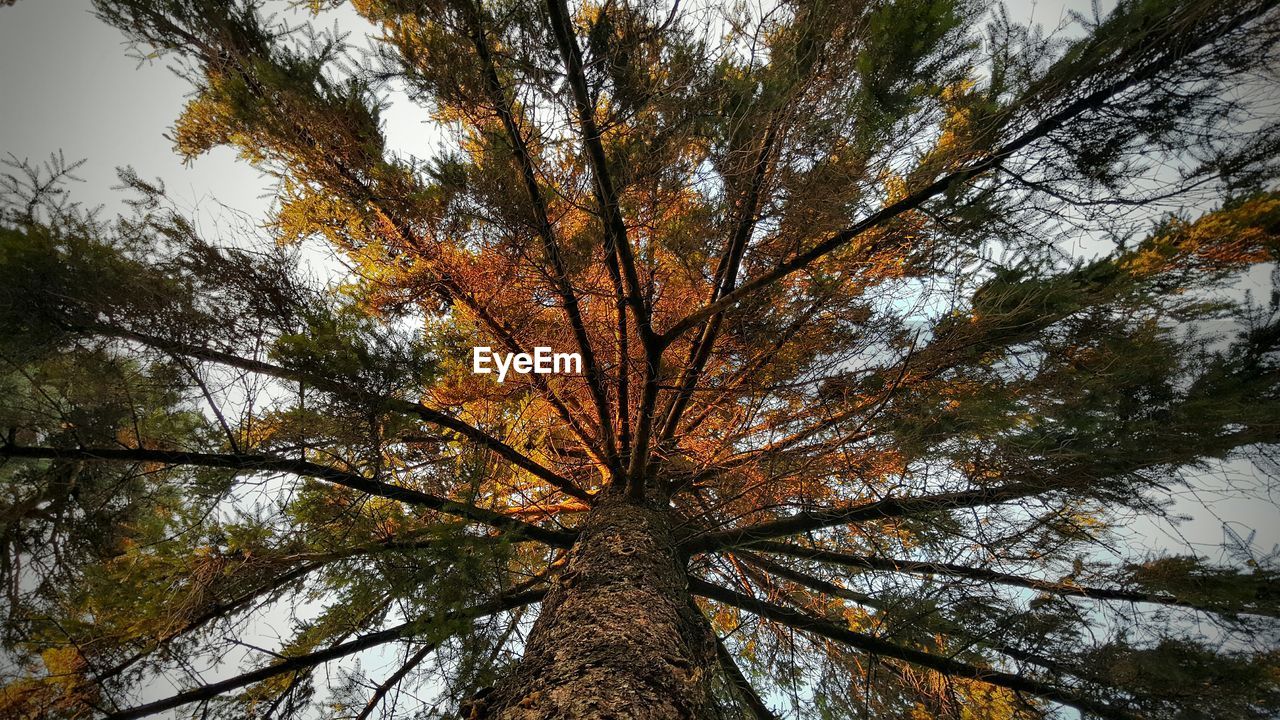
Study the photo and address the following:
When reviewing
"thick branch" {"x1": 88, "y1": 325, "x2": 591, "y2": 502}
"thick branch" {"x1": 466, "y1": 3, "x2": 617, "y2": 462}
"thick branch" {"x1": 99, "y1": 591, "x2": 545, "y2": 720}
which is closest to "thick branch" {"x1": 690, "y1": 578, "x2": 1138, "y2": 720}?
"thick branch" {"x1": 99, "y1": 591, "x2": 545, "y2": 720}

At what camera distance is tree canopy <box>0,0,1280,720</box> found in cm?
199

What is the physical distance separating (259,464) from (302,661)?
1.23 m

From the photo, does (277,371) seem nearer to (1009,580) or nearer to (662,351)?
(662,351)

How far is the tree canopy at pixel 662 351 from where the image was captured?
1985mm

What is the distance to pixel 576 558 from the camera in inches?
89.2

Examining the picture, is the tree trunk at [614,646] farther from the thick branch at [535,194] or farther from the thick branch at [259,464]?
the thick branch at [535,194]

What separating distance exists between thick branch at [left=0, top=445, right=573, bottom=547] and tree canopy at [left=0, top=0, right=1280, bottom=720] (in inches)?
0.7

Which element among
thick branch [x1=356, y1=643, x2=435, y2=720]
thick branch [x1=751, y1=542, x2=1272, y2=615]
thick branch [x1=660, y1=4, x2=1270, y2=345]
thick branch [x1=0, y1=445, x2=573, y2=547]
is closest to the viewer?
thick branch [x1=660, y1=4, x2=1270, y2=345]

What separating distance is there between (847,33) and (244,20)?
3.11 metres

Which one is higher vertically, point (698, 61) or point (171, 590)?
point (698, 61)

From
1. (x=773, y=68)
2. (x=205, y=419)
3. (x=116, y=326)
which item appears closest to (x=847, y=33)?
(x=773, y=68)

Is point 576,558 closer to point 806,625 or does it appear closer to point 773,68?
point 806,625

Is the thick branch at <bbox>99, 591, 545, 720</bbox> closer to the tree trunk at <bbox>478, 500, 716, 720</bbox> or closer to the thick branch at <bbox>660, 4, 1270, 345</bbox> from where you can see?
the tree trunk at <bbox>478, 500, 716, 720</bbox>

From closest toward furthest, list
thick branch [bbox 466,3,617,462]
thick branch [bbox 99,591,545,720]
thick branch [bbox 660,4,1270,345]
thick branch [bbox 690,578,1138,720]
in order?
thick branch [bbox 660,4,1270,345], thick branch [bbox 466,3,617,462], thick branch [bbox 99,591,545,720], thick branch [bbox 690,578,1138,720]
